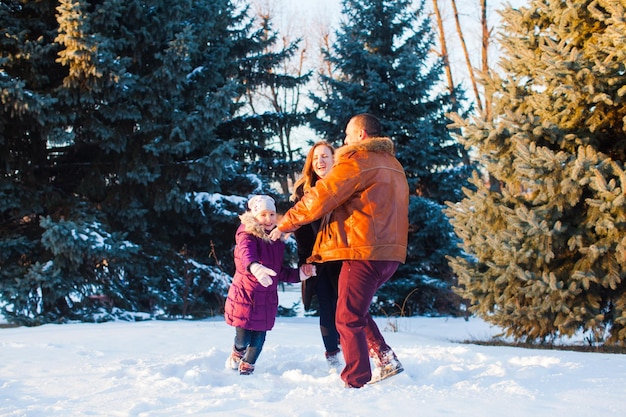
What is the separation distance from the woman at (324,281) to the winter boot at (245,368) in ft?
2.02

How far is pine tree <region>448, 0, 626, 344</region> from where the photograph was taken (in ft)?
18.9

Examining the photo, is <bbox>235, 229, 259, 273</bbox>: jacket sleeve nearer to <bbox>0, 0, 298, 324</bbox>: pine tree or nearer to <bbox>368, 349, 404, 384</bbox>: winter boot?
<bbox>368, 349, 404, 384</bbox>: winter boot

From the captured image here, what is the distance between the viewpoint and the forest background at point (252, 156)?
6.03m

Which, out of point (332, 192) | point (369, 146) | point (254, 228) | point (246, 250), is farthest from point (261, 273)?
point (369, 146)

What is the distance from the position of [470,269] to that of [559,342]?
1.43 meters

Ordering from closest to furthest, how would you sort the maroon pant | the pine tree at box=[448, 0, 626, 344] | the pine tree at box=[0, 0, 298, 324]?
the maroon pant, the pine tree at box=[448, 0, 626, 344], the pine tree at box=[0, 0, 298, 324]

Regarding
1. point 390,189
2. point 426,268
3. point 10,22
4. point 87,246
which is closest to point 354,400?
point 390,189

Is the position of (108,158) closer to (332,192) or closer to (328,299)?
(328,299)

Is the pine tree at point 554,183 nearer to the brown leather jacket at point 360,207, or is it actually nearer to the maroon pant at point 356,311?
the brown leather jacket at point 360,207

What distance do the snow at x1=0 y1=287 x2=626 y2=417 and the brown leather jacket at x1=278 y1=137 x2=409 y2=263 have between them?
0.90 meters

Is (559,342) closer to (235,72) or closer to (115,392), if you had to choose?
(115,392)

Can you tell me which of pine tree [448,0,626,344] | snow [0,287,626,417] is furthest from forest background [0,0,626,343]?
snow [0,287,626,417]

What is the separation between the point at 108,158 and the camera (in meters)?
9.88

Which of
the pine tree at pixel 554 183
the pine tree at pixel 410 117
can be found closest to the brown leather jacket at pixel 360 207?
the pine tree at pixel 554 183
